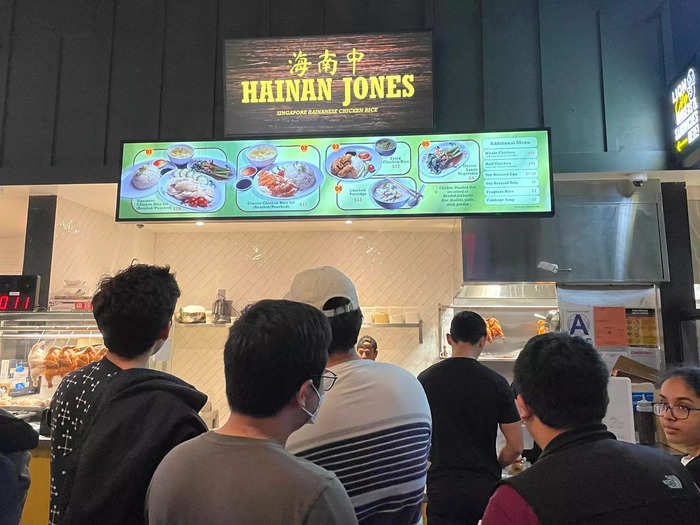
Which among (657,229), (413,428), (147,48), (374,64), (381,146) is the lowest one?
(413,428)

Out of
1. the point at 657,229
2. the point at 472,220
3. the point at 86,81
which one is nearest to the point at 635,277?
the point at 657,229

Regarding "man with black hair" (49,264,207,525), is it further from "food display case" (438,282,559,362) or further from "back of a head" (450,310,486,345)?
"food display case" (438,282,559,362)

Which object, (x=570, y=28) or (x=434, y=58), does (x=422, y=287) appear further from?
(x=570, y=28)

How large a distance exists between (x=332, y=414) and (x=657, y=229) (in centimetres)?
336

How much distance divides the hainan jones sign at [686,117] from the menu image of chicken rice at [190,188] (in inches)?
127

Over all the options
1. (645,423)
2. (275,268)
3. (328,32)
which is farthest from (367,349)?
(328,32)

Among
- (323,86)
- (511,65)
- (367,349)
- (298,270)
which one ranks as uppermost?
(511,65)

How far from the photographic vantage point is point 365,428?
123cm

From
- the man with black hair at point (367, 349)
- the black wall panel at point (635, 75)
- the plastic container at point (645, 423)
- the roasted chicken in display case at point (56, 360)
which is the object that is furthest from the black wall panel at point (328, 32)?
the man with black hair at point (367, 349)

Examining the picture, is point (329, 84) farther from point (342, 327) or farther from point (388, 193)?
point (342, 327)

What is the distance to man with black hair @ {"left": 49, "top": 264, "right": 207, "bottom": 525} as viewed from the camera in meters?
1.08

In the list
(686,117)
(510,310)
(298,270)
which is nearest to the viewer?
(686,117)

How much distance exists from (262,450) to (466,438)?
1681 mm

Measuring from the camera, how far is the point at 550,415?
1.12m
